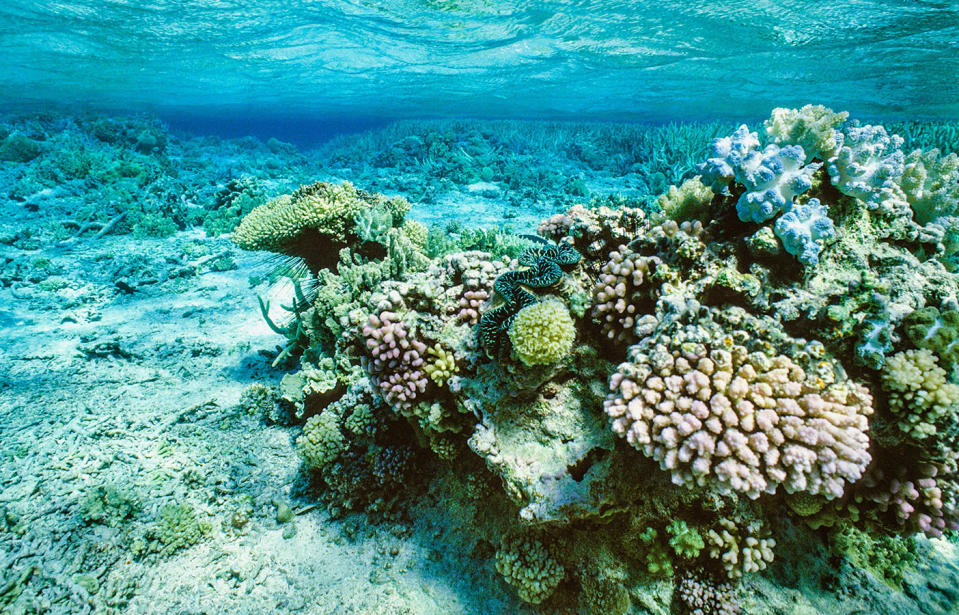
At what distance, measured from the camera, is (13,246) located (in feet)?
31.9

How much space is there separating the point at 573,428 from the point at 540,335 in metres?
0.86

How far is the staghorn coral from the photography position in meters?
2.19

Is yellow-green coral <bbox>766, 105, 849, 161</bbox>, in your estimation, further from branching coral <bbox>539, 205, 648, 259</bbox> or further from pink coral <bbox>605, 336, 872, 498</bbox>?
pink coral <bbox>605, 336, 872, 498</bbox>

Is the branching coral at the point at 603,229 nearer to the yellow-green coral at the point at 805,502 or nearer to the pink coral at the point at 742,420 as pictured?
the pink coral at the point at 742,420

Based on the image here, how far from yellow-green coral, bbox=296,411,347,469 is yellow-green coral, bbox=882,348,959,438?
4538 mm

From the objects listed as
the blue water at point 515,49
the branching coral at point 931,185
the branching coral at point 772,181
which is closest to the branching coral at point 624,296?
the branching coral at point 772,181

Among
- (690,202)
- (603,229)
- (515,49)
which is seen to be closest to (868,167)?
(690,202)

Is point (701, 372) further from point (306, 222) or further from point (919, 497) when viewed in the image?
point (306, 222)

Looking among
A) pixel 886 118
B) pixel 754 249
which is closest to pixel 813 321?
pixel 754 249

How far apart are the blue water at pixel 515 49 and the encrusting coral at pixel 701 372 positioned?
17818 mm

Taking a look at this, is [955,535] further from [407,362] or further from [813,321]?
[407,362]

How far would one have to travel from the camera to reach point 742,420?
2.25 meters

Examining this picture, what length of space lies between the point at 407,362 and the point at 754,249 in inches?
114

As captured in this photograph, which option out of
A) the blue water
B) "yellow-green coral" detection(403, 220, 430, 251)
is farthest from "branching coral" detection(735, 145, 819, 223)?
the blue water
